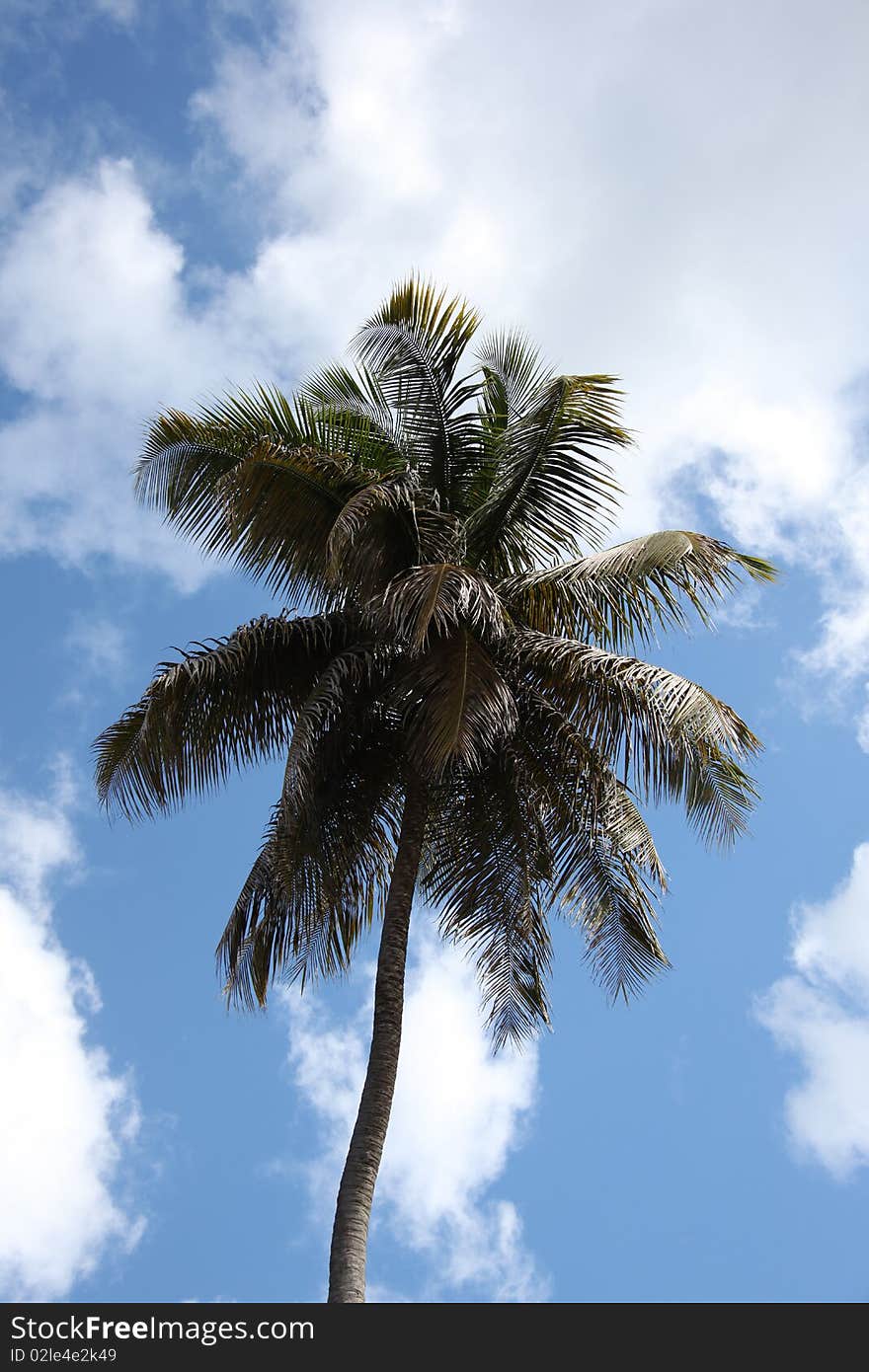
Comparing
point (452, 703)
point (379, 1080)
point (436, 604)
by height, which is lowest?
point (379, 1080)

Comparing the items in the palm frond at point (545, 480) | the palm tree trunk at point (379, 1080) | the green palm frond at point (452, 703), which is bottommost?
the palm tree trunk at point (379, 1080)

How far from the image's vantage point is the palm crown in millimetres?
11844

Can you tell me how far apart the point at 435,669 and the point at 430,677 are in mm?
88

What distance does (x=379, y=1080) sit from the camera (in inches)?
428

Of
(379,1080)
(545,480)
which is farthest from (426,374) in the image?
(379,1080)

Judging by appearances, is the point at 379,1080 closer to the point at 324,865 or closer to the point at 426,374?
the point at 324,865

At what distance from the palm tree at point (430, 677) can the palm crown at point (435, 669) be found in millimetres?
24

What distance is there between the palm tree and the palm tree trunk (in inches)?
1.6

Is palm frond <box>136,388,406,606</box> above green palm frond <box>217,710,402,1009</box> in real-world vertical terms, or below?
above

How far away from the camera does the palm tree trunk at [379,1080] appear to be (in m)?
9.91

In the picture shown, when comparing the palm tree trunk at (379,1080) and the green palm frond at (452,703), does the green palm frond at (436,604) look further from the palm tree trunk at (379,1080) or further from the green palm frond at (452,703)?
the palm tree trunk at (379,1080)

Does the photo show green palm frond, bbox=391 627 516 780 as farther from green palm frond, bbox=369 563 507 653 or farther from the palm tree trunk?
the palm tree trunk
